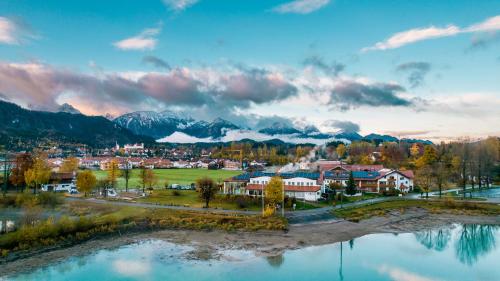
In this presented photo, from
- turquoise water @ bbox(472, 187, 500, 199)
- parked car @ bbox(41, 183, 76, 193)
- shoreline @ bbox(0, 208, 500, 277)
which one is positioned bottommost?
shoreline @ bbox(0, 208, 500, 277)

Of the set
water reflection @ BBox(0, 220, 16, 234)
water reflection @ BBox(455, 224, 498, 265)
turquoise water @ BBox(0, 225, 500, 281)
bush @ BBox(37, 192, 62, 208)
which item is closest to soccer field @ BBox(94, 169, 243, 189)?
bush @ BBox(37, 192, 62, 208)

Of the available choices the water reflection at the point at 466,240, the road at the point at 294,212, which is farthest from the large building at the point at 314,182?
the water reflection at the point at 466,240

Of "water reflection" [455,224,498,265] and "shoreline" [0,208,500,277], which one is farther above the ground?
"shoreline" [0,208,500,277]

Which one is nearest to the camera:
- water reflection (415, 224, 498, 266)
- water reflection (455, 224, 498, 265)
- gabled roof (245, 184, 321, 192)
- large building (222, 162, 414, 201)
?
water reflection (455, 224, 498, 265)

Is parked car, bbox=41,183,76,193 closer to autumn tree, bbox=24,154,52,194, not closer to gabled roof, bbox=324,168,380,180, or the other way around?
autumn tree, bbox=24,154,52,194

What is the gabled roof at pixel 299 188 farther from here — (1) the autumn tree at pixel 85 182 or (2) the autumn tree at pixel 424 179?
(1) the autumn tree at pixel 85 182

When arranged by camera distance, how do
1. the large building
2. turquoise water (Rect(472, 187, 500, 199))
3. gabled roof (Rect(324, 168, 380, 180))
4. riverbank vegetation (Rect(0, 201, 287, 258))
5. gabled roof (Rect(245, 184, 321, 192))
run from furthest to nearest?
gabled roof (Rect(324, 168, 380, 180))
turquoise water (Rect(472, 187, 500, 199))
the large building
gabled roof (Rect(245, 184, 321, 192))
riverbank vegetation (Rect(0, 201, 287, 258))

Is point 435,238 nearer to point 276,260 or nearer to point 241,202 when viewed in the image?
point 276,260
